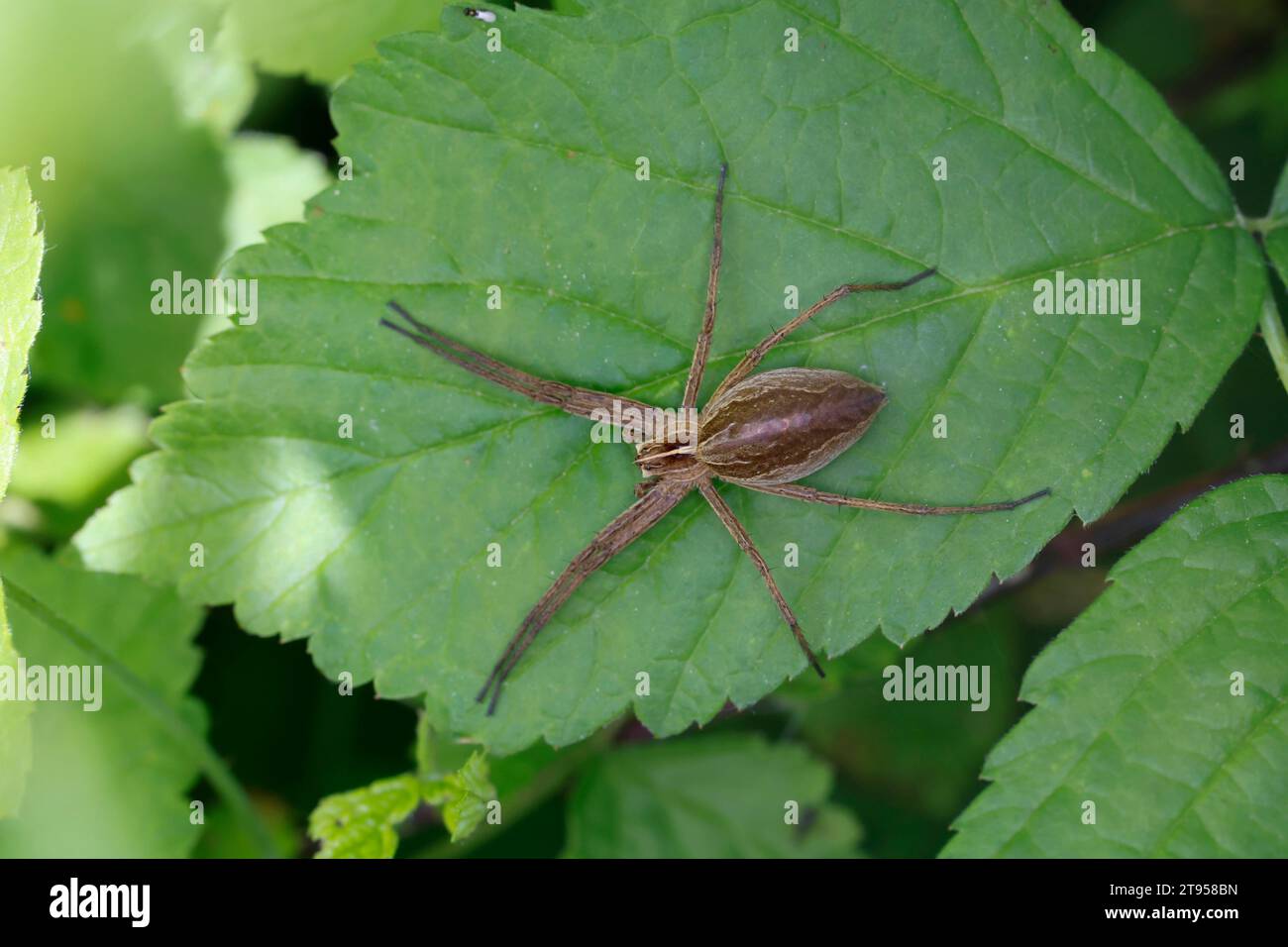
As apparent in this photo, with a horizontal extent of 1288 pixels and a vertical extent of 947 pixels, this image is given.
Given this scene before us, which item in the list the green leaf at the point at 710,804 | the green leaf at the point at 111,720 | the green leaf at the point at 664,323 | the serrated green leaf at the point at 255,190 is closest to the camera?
the green leaf at the point at 664,323

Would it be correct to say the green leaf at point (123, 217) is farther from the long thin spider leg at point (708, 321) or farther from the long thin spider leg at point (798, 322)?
the long thin spider leg at point (798, 322)

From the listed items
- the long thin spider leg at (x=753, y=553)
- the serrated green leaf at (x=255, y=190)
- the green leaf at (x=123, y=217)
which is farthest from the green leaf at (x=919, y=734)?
the green leaf at (x=123, y=217)

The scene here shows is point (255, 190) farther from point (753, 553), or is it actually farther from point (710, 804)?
point (710, 804)

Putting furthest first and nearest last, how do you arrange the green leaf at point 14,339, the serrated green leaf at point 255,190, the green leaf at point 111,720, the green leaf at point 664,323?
the serrated green leaf at point 255,190 < the green leaf at point 111,720 < the green leaf at point 664,323 < the green leaf at point 14,339

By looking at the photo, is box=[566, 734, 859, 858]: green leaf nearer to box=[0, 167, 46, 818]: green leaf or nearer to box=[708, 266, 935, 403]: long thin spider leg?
box=[708, 266, 935, 403]: long thin spider leg

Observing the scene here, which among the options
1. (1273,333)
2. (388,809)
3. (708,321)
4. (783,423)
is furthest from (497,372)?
(1273,333)

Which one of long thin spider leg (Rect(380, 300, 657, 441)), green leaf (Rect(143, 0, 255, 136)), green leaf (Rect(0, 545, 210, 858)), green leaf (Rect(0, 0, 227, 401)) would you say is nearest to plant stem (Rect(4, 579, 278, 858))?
green leaf (Rect(0, 545, 210, 858))
